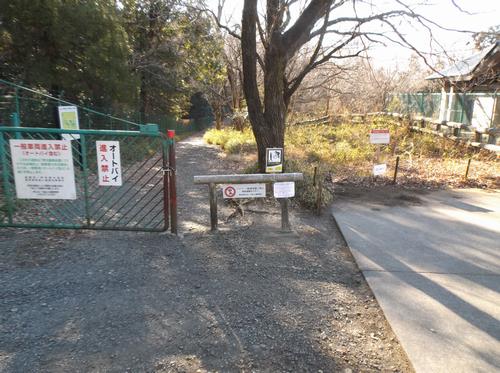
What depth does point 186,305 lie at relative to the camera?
10.5 feet

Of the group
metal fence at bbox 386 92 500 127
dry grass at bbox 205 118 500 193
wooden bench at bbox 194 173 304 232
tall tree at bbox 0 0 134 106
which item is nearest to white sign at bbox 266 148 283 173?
wooden bench at bbox 194 173 304 232

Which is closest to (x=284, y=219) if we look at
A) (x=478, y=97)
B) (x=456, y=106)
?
(x=478, y=97)

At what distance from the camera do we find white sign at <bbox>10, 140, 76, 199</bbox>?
4.27m

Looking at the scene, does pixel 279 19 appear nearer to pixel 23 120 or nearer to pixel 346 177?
pixel 346 177

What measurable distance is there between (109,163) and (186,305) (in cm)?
221

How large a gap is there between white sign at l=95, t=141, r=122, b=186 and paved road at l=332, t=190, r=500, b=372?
3307 millimetres

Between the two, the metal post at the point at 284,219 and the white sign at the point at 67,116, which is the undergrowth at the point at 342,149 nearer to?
the metal post at the point at 284,219

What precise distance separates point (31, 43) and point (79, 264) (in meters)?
9.00

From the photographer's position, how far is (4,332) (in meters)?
2.74

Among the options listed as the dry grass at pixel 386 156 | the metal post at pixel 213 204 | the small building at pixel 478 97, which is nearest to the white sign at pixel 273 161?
the metal post at pixel 213 204

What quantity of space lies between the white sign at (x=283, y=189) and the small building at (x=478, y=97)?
33.8 feet

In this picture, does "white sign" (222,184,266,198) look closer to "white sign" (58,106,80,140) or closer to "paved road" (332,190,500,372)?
"paved road" (332,190,500,372)

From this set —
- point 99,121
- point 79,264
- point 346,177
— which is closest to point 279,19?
point 346,177

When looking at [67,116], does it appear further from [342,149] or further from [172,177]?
[342,149]
